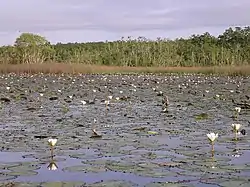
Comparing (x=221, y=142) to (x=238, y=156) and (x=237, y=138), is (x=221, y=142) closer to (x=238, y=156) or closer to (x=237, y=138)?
(x=237, y=138)

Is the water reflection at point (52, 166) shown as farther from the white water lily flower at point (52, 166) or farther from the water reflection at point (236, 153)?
the water reflection at point (236, 153)

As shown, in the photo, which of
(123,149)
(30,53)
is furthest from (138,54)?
(123,149)

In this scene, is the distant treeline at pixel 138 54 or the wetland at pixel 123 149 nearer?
the wetland at pixel 123 149

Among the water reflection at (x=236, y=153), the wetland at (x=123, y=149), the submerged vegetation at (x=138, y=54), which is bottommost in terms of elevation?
the water reflection at (x=236, y=153)

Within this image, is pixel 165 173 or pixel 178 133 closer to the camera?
pixel 165 173

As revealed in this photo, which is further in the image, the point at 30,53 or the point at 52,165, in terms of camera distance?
the point at 30,53

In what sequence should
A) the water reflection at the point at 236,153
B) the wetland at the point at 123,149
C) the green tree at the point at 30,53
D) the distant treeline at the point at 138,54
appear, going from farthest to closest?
the distant treeline at the point at 138,54 < the green tree at the point at 30,53 < the water reflection at the point at 236,153 < the wetland at the point at 123,149

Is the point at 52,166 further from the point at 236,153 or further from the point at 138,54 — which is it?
the point at 138,54

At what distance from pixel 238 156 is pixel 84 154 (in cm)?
149

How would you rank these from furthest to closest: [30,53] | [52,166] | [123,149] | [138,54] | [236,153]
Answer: [138,54]
[30,53]
[123,149]
[236,153]
[52,166]

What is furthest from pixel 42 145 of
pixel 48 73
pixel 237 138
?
pixel 48 73

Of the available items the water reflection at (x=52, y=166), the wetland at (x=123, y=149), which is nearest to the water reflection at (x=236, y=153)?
the wetland at (x=123, y=149)

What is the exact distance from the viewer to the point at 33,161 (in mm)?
4211

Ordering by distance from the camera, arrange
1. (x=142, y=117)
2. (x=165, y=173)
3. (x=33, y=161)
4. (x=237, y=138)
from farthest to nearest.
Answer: (x=142, y=117)
(x=237, y=138)
(x=33, y=161)
(x=165, y=173)
